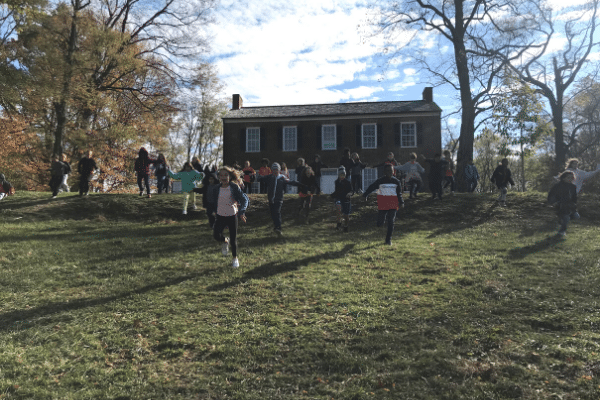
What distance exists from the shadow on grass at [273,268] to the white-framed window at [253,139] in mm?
21240

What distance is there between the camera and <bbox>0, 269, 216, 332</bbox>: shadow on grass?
5.04 meters

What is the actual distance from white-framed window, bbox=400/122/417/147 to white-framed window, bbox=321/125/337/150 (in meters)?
4.84

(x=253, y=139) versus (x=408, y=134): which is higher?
(x=408, y=134)

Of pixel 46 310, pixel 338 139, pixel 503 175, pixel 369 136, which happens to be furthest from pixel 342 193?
pixel 369 136

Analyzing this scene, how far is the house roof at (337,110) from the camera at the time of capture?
2811cm

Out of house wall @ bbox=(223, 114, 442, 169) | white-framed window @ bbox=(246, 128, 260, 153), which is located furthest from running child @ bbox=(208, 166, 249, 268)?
white-framed window @ bbox=(246, 128, 260, 153)

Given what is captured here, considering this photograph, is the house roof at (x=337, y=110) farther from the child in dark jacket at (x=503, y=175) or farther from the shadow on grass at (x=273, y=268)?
the shadow on grass at (x=273, y=268)

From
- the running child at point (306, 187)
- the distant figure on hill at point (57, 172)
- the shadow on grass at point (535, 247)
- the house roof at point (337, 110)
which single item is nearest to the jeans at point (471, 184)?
the shadow on grass at point (535, 247)

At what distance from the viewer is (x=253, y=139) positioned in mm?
29219

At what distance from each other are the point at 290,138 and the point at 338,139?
359 centimetres

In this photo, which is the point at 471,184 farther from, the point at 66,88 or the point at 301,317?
the point at 66,88

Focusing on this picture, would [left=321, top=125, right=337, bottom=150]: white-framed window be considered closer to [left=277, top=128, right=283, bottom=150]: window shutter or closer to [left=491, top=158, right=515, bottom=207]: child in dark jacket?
[left=277, top=128, right=283, bottom=150]: window shutter

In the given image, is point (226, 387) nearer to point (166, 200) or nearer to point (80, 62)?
point (166, 200)

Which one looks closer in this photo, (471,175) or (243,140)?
(471,175)
